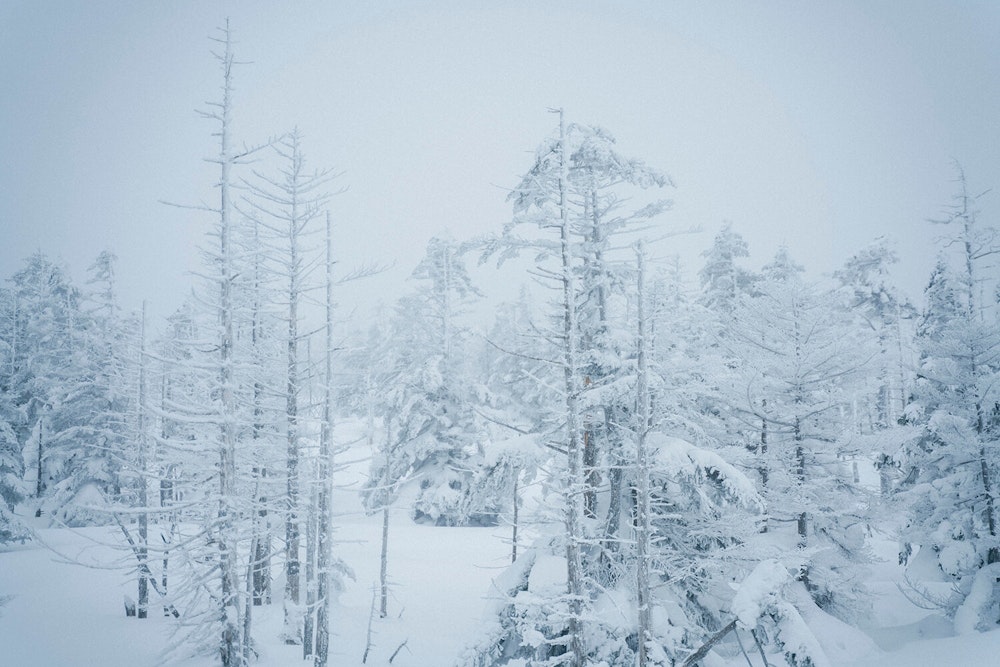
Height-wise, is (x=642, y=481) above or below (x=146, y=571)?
above

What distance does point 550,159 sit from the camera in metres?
11.2

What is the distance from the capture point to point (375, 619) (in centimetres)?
2266

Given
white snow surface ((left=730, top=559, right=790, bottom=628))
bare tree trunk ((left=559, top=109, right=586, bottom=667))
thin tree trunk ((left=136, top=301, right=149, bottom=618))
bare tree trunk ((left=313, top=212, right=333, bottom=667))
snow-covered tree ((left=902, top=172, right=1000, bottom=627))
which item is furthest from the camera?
thin tree trunk ((left=136, top=301, right=149, bottom=618))

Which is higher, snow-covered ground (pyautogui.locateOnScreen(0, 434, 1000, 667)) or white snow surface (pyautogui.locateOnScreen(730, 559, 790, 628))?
white snow surface (pyautogui.locateOnScreen(730, 559, 790, 628))

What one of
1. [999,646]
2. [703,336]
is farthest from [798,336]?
[999,646]

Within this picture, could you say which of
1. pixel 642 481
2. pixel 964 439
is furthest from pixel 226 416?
pixel 964 439

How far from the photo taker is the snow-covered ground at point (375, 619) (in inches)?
476

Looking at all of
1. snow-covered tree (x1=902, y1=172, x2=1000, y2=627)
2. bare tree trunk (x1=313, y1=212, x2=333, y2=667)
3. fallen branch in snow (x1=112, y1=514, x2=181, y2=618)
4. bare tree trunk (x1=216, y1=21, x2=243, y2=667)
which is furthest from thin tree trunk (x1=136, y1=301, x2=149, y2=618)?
snow-covered tree (x1=902, y1=172, x2=1000, y2=627)

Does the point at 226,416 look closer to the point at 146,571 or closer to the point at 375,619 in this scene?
the point at 146,571

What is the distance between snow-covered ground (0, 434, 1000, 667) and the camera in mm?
12086

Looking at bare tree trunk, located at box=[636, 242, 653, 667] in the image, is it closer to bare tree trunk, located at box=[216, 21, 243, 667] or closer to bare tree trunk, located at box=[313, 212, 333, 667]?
bare tree trunk, located at box=[313, 212, 333, 667]

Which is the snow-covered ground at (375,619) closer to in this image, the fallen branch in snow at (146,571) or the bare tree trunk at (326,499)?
the fallen branch in snow at (146,571)

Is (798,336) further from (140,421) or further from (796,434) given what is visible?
(140,421)

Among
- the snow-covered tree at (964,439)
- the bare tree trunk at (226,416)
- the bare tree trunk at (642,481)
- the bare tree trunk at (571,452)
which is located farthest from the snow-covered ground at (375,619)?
the bare tree trunk at (642,481)
